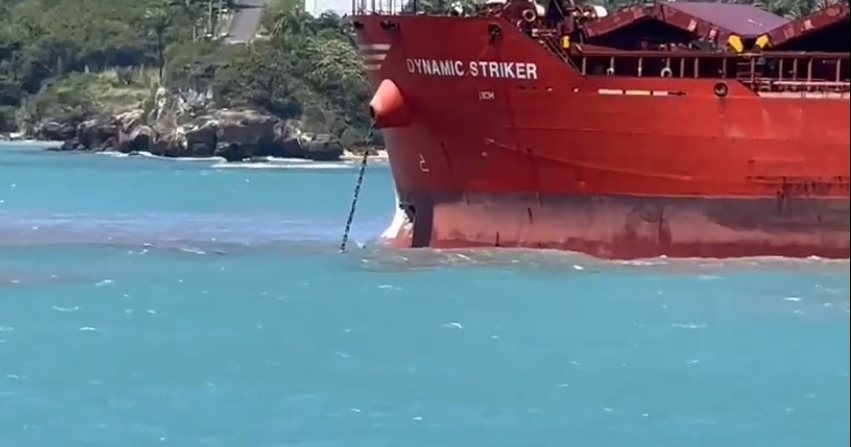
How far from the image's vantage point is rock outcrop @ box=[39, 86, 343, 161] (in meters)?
73.1

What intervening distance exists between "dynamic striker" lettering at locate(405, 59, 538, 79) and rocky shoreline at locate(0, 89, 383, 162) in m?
46.1

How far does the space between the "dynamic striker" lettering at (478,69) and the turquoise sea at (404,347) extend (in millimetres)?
2519

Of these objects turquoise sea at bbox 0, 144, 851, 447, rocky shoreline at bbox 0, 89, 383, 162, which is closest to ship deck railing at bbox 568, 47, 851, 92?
turquoise sea at bbox 0, 144, 851, 447

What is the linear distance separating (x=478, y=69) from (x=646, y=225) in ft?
10.7

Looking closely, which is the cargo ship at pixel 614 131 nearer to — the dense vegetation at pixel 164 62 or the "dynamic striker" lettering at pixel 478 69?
the "dynamic striker" lettering at pixel 478 69

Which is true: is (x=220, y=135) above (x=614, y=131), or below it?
below

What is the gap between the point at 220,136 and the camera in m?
73.3

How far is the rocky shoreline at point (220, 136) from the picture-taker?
73125mm

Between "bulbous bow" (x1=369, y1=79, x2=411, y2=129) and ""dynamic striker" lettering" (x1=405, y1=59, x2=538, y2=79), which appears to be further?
"bulbous bow" (x1=369, y1=79, x2=411, y2=129)

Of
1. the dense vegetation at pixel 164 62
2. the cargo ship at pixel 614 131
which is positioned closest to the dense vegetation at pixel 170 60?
the dense vegetation at pixel 164 62

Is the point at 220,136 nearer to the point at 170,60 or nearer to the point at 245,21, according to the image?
the point at 170,60

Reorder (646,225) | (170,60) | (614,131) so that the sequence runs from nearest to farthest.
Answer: (614,131), (646,225), (170,60)

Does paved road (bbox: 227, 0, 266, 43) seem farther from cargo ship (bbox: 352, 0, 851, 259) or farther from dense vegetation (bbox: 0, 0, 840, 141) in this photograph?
cargo ship (bbox: 352, 0, 851, 259)

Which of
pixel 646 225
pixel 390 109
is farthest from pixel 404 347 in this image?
pixel 390 109
